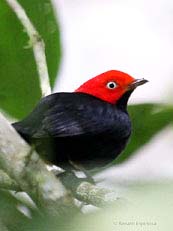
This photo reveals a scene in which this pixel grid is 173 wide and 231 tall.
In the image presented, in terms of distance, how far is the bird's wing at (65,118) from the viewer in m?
1.38

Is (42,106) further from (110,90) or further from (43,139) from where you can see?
(110,90)

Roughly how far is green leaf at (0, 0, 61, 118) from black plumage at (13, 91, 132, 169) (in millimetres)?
79

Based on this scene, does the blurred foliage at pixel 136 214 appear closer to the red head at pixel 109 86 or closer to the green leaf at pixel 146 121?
the green leaf at pixel 146 121

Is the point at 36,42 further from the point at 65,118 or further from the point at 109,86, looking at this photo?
the point at 109,86

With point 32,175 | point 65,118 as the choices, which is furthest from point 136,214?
point 65,118

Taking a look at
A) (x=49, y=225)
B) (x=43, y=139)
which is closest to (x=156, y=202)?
(x=49, y=225)

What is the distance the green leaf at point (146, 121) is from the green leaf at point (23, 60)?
0.84 ft

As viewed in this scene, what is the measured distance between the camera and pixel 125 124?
170 cm

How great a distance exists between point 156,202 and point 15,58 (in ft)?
2.75

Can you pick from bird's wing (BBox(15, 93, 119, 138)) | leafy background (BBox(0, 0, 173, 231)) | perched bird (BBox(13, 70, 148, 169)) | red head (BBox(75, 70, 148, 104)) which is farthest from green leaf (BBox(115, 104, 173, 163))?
red head (BBox(75, 70, 148, 104))

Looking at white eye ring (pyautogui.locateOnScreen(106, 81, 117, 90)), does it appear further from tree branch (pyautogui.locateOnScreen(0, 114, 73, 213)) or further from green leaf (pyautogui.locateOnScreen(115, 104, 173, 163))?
tree branch (pyautogui.locateOnScreen(0, 114, 73, 213))

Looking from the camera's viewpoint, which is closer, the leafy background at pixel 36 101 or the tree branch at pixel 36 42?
the leafy background at pixel 36 101

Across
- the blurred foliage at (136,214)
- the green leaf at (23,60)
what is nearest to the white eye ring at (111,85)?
the green leaf at (23,60)

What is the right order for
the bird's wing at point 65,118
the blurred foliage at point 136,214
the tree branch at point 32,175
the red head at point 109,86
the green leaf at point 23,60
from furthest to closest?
the red head at point 109,86 < the bird's wing at point 65,118 < the green leaf at point 23,60 < the tree branch at point 32,175 < the blurred foliage at point 136,214
